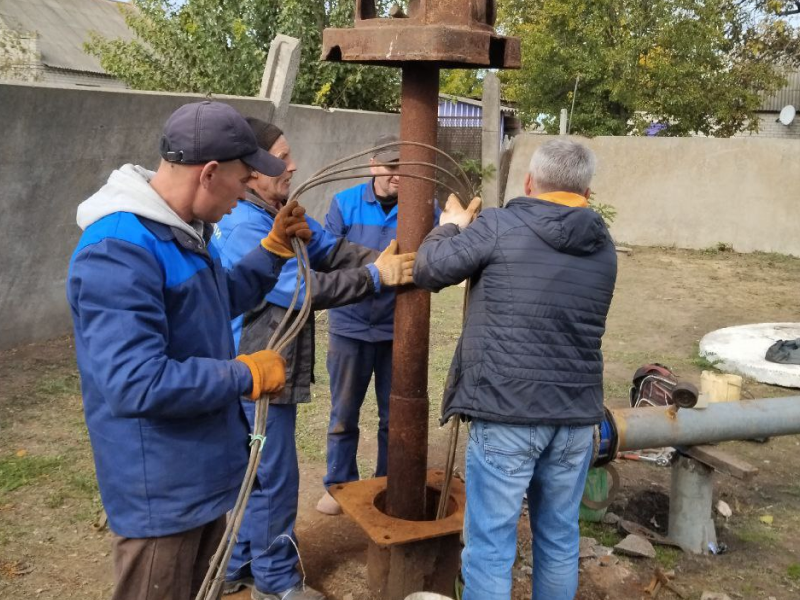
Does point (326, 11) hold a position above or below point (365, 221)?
above

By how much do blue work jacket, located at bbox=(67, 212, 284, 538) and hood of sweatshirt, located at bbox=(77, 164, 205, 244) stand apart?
0.02 metres

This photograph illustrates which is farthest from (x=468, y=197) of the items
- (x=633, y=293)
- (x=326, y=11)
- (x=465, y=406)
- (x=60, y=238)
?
(x=326, y=11)

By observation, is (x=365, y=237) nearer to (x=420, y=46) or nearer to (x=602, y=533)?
(x=420, y=46)

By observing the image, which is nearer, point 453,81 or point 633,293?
point 633,293

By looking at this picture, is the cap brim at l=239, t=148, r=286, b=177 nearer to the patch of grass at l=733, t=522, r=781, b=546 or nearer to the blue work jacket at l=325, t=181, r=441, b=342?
the blue work jacket at l=325, t=181, r=441, b=342

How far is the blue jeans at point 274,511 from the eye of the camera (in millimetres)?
3203

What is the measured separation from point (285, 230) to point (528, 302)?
2.88ft

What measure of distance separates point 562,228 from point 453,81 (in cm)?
2415

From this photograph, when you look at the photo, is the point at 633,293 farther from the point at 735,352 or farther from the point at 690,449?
the point at 690,449

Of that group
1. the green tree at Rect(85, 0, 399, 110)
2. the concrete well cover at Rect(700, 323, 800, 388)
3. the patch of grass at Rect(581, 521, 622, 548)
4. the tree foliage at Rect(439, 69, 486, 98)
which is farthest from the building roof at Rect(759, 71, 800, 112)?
the patch of grass at Rect(581, 521, 622, 548)

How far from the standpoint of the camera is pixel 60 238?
20.8 feet

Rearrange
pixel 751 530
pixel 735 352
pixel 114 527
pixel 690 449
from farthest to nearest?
pixel 735 352 → pixel 751 530 → pixel 690 449 → pixel 114 527

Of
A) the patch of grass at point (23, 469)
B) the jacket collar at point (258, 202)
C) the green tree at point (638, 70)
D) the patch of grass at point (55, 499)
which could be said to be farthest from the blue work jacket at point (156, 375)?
the green tree at point (638, 70)

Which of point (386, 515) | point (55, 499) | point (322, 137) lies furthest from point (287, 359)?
point (322, 137)
